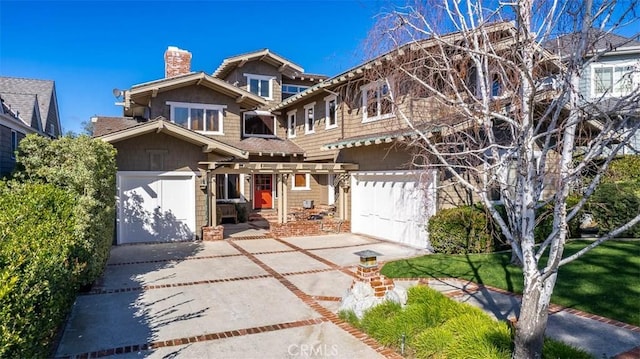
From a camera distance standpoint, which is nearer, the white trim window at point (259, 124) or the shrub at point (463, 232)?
the shrub at point (463, 232)

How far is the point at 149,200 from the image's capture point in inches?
540

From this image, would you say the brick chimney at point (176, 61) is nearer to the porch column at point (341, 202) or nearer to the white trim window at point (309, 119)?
the white trim window at point (309, 119)

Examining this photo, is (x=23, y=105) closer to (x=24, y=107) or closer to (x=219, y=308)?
(x=24, y=107)

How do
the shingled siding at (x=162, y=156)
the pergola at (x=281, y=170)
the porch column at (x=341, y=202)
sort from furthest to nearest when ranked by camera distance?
the porch column at (x=341, y=202) < the pergola at (x=281, y=170) < the shingled siding at (x=162, y=156)

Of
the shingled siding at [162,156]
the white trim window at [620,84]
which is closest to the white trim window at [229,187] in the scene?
the shingled siding at [162,156]

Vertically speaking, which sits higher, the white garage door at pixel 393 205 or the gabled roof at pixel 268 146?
the gabled roof at pixel 268 146

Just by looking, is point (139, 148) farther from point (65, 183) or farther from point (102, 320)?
point (102, 320)

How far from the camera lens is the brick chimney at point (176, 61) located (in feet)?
66.6

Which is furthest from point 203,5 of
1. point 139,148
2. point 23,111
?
point 23,111

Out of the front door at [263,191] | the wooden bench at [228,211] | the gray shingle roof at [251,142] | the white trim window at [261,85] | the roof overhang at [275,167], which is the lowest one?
the wooden bench at [228,211]

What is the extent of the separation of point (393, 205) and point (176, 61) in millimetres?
13929

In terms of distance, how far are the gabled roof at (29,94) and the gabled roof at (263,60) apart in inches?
354

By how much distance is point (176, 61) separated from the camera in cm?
2041

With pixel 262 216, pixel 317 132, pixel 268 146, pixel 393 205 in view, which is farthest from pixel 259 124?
pixel 393 205
